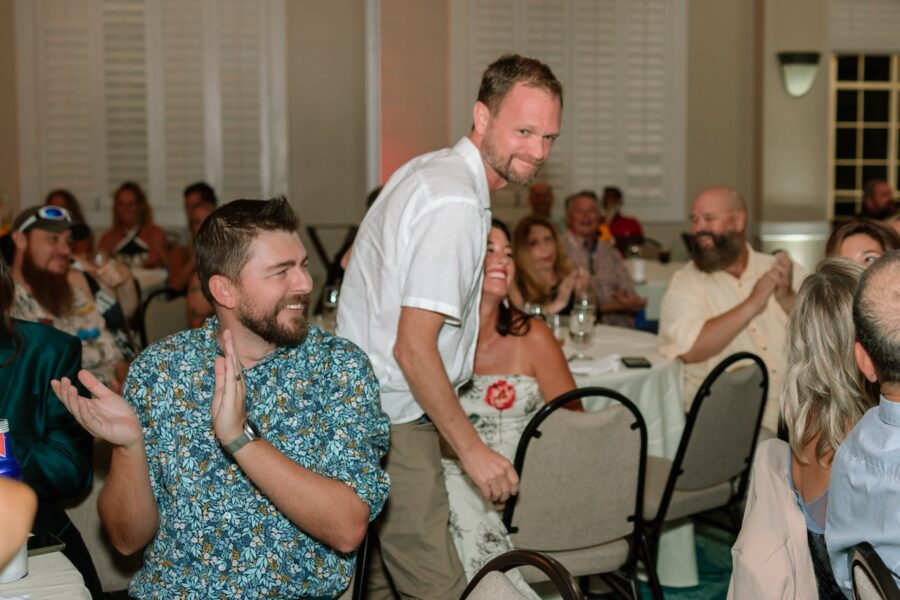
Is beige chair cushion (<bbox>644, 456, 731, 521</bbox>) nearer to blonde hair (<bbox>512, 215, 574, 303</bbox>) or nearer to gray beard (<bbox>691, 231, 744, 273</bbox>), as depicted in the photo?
gray beard (<bbox>691, 231, 744, 273</bbox>)

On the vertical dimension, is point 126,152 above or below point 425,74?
Answer: below

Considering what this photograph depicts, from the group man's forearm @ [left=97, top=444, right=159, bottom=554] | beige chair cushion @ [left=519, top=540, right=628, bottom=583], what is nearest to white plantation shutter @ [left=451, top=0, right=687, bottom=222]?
beige chair cushion @ [left=519, top=540, right=628, bottom=583]

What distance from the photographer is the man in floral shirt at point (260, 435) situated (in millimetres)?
1956

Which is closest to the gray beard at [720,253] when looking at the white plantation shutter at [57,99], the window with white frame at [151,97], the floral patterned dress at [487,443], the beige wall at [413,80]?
the floral patterned dress at [487,443]

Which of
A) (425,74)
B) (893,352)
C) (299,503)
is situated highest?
(425,74)

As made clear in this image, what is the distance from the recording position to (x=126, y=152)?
944cm

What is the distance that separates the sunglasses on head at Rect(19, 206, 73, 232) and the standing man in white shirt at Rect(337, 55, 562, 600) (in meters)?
1.68

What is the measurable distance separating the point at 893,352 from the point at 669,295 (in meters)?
2.43

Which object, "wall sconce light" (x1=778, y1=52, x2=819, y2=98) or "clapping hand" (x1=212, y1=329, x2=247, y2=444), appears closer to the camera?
"clapping hand" (x1=212, y1=329, x2=247, y2=444)

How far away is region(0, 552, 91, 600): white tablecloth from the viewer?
1640 millimetres

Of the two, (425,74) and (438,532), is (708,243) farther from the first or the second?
(425,74)

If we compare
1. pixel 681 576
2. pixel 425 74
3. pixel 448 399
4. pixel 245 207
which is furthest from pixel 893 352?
pixel 425 74

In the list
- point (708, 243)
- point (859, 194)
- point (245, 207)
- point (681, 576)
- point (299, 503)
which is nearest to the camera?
point (299, 503)

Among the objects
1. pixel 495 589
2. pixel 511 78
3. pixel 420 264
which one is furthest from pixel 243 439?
pixel 511 78
